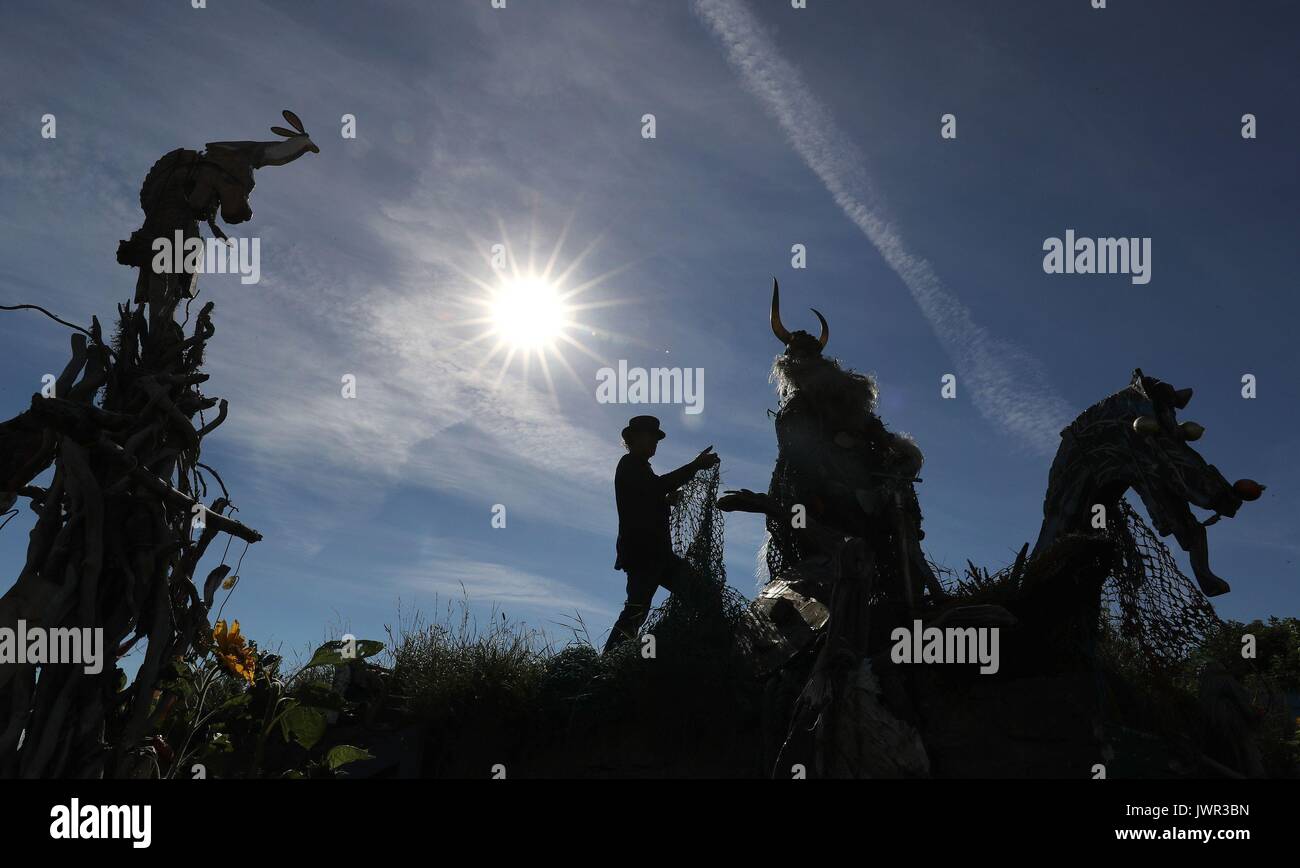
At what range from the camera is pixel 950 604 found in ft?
15.3

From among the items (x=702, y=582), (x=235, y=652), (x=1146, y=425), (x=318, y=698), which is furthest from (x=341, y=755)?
(x=1146, y=425)

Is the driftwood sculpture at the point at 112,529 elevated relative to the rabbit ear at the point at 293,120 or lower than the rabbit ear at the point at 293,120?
lower

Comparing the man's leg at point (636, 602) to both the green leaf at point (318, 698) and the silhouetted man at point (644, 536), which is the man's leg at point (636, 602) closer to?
the silhouetted man at point (644, 536)

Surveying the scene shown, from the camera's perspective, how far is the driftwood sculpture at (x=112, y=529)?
2.40 metres

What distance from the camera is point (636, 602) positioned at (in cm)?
713

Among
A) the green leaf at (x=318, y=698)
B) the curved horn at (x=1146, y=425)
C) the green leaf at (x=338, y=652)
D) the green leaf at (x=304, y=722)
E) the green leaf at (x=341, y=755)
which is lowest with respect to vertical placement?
the green leaf at (x=341, y=755)

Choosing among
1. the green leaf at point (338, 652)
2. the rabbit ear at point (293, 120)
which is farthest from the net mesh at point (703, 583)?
the rabbit ear at point (293, 120)

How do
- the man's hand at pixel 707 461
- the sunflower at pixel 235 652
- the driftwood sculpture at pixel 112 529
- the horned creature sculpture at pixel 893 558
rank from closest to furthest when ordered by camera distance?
the driftwood sculpture at pixel 112 529
the horned creature sculpture at pixel 893 558
the sunflower at pixel 235 652
the man's hand at pixel 707 461

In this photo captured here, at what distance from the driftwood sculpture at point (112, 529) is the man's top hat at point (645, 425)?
5.00 metres

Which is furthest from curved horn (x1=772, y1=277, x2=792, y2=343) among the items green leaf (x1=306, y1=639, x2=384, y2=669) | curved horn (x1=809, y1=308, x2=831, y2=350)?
green leaf (x1=306, y1=639, x2=384, y2=669)

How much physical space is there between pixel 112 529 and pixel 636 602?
16.1 feet

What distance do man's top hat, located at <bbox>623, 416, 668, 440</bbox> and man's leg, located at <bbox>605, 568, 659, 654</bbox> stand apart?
1.29 m
